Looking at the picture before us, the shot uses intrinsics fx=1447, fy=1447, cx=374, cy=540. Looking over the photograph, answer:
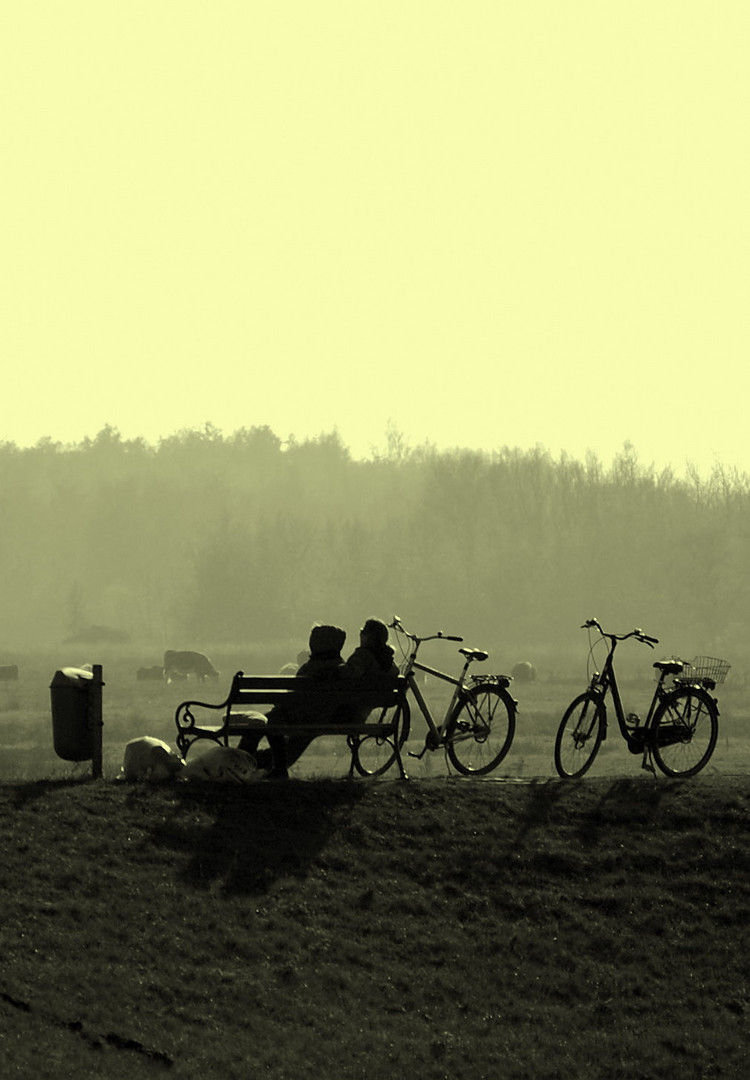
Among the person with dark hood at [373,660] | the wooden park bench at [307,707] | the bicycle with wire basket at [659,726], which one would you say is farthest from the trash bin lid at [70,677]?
the bicycle with wire basket at [659,726]

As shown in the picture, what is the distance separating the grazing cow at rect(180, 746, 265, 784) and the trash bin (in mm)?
964

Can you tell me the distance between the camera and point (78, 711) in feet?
41.7

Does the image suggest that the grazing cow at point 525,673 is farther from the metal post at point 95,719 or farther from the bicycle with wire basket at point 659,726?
the metal post at point 95,719

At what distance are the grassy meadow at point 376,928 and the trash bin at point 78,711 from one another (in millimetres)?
542

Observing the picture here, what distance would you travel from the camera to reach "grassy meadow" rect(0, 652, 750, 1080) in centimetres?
858

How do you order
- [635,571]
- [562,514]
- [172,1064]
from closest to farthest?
[172,1064]
[635,571]
[562,514]

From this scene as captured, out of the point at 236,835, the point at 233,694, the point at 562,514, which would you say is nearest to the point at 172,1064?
the point at 236,835

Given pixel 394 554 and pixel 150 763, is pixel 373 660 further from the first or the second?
pixel 394 554

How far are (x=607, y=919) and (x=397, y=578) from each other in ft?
352

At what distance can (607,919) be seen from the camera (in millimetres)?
10438

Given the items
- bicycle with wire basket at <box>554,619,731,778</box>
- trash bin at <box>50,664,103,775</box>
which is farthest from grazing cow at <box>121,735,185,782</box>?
bicycle with wire basket at <box>554,619,731,778</box>

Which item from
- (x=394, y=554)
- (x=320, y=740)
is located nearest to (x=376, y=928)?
(x=320, y=740)

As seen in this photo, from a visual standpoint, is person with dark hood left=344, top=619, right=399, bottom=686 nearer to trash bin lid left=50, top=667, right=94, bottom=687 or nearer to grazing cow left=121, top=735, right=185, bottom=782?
grazing cow left=121, top=735, right=185, bottom=782

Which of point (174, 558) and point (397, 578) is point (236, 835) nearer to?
point (397, 578)
